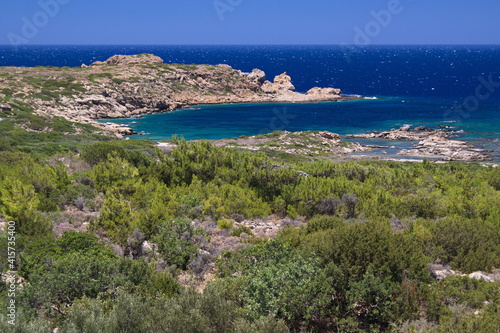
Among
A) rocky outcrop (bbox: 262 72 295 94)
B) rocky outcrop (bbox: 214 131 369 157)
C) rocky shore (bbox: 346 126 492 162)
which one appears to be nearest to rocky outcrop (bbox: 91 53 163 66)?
rocky outcrop (bbox: 262 72 295 94)

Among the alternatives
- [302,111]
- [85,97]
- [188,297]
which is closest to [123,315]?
[188,297]

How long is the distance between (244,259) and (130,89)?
212 ft

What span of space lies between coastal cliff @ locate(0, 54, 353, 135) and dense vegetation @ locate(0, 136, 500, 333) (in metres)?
39.1

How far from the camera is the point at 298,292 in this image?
7.21 m

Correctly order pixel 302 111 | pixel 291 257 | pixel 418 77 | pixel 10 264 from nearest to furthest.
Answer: pixel 10 264
pixel 291 257
pixel 302 111
pixel 418 77

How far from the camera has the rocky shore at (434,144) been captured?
134 ft

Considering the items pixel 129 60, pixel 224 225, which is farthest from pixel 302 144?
pixel 129 60

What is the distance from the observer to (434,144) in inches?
1806

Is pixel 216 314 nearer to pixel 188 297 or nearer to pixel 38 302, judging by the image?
pixel 188 297

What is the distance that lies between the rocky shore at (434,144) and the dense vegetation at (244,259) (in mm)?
28341

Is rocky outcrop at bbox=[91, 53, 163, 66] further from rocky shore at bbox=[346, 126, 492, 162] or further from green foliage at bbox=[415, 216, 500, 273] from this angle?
green foliage at bbox=[415, 216, 500, 273]

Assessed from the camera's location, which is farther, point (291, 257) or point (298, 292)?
point (291, 257)

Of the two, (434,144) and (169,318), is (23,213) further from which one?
(434,144)

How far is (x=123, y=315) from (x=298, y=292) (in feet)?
9.46
